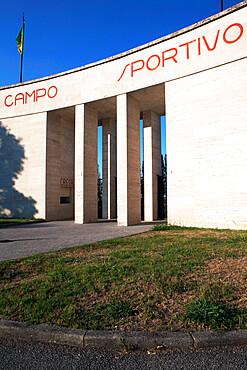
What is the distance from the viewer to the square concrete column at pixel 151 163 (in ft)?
60.6

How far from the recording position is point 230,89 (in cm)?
1208

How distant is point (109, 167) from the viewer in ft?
70.8

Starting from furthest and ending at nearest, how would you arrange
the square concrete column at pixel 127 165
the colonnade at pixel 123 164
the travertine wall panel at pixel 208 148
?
the colonnade at pixel 123 164 < the square concrete column at pixel 127 165 < the travertine wall panel at pixel 208 148

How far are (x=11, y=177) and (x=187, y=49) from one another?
49.5 ft

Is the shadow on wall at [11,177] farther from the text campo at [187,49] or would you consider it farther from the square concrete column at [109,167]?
the text campo at [187,49]

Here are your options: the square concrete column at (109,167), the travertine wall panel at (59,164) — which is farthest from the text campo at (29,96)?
the square concrete column at (109,167)

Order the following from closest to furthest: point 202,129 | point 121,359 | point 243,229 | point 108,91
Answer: point 121,359 < point 243,229 < point 202,129 < point 108,91

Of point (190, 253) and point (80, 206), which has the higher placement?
point (80, 206)

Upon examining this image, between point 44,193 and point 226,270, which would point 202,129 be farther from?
point 44,193

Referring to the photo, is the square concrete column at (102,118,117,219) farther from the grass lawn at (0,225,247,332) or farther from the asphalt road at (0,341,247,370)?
the asphalt road at (0,341,247,370)

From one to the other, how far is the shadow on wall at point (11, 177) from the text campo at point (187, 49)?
9.84 metres

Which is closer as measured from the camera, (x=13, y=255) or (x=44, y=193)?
(x=13, y=255)

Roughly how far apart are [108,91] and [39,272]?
44.2 feet

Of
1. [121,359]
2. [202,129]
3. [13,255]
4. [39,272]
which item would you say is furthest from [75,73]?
[121,359]
